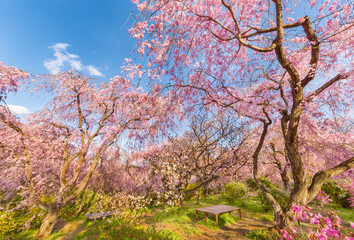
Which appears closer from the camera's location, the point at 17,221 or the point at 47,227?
the point at 47,227

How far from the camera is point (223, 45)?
5.84 meters

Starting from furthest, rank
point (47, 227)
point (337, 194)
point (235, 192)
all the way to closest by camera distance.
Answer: point (235, 192), point (337, 194), point (47, 227)

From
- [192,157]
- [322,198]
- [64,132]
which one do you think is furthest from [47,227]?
[322,198]

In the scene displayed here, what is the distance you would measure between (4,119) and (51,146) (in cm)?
238

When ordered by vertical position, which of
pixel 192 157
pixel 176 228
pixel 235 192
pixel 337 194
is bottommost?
pixel 176 228

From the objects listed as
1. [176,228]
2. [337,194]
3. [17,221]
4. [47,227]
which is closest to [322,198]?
[337,194]

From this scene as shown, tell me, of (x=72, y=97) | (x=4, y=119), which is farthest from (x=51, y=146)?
(x=72, y=97)

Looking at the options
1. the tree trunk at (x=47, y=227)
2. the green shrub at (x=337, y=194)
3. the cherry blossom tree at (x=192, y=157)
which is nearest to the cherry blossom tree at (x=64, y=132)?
the tree trunk at (x=47, y=227)

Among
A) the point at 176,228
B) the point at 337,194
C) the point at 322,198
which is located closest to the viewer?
the point at 322,198

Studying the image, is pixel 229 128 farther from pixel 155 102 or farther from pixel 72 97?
pixel 72 97

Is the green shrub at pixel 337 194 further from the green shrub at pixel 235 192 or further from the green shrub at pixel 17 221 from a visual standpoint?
the green shrub at pixel 17 221

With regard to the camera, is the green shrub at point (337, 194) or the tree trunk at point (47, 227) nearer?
the tree trunk at point (47, 227)

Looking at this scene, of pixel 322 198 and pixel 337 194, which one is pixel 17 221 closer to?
pixel 322 198

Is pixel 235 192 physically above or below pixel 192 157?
below
